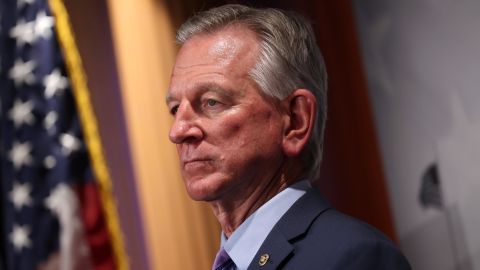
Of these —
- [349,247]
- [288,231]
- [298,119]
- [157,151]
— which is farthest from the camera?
[157,151]

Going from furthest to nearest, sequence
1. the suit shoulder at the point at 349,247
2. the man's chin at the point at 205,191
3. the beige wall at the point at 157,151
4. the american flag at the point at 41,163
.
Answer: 1. the beige wall at the point at 157,151
2. the american flag at the point at 41,163
3. the man's chin at the point at 205,191
4. the suit shoulder at the point at 349,247

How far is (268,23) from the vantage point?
6.66ft

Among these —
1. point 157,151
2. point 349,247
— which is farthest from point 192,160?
point 157,151

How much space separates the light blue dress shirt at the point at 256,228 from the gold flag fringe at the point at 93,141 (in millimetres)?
523

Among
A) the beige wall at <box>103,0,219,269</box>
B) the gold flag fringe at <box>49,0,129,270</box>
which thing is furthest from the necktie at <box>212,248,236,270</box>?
the beige wall at <box>103,0,219,269</box>

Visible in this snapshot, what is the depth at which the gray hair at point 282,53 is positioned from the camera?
1955mm

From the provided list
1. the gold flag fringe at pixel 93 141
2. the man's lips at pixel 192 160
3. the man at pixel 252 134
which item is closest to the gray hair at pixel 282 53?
the man at pixel 252 134

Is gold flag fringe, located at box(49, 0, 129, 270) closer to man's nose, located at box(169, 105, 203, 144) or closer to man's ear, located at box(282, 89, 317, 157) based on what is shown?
man's nose, located at box(169, 105, 203, 144)

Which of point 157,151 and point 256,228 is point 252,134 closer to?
point 256,228

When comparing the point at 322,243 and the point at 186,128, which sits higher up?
the point at 186,128

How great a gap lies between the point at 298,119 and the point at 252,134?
0.44 feet

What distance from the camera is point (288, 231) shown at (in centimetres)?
188

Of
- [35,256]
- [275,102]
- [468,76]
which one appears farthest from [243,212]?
[468,76]

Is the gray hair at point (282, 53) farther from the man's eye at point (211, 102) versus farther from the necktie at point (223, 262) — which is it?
the necktie at point (223, 262)
